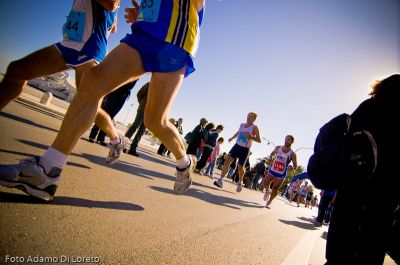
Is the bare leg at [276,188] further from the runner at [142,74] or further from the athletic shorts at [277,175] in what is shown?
the runner at [142,74]

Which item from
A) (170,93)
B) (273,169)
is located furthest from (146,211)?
(273,169)

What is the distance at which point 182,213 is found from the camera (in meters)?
2.66

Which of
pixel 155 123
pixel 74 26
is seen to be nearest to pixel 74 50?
pixel 74 26

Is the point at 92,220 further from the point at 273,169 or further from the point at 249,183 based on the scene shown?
the point at 249,183

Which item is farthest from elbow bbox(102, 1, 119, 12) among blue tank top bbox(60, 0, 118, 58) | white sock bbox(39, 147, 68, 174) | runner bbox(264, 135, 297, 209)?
runner bbox(264, 135, 297, 209)

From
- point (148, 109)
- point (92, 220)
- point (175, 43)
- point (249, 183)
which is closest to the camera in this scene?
point (92, 220)

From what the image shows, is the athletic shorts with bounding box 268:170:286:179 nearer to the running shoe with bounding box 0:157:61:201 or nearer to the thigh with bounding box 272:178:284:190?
the thigh with bounding box 272:178:284:190

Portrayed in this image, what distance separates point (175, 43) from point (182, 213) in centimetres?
174

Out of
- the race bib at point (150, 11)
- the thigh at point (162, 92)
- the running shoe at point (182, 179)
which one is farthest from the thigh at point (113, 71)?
the running shoe at point (182, 179)

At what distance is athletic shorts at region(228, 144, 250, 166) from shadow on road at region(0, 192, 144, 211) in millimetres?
6192

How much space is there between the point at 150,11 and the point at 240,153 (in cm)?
666

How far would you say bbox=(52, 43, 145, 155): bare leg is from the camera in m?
1.76

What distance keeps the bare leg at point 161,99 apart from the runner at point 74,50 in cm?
63

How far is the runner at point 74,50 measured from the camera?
2.15m
